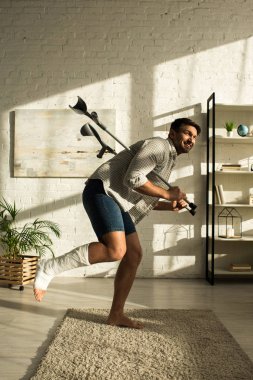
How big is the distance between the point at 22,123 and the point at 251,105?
220cm

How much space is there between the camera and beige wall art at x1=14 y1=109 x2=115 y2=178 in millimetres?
5074

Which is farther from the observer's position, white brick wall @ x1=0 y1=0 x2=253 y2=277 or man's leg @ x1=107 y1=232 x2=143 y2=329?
white brick wall @ x1=0 y1=0 x2=253 y2=277

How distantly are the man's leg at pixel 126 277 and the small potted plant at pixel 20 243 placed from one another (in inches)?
62.1

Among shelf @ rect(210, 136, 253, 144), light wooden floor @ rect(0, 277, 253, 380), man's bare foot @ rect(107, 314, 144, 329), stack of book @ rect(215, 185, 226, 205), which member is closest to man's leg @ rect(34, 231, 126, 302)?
light wooden floor @ rect(0, 277, 253, 380)

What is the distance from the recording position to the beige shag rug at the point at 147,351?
219 cm

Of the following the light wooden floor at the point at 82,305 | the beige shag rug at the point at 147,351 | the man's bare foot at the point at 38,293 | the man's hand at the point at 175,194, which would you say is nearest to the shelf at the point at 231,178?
the light wooden floor at the point at 82,305

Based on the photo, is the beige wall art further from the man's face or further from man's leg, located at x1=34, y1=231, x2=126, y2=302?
man's leg, located at x1=34, y1=231, x2=126, y2=302

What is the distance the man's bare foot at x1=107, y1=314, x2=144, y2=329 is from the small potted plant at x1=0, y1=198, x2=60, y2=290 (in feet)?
5.07

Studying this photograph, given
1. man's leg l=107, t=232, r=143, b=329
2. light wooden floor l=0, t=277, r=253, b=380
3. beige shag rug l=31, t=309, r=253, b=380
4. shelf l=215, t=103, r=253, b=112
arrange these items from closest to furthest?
beige shag rug l=31, t=309, r=253, b=380 → light wooden floor l=0, t=277, r=253, b=380 → man's leg l=107, t=232, r=143, b=329 → shelf l=215, t=103, r=253, b=112

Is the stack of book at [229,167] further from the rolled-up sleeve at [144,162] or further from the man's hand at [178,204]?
the rolled-up sleeve at [144,162]

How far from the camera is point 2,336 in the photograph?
2.82m

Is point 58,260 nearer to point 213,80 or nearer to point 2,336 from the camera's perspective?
point 2,336

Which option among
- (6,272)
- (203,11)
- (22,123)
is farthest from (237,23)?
(6,272)

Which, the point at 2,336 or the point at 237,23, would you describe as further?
the point at 237,23
